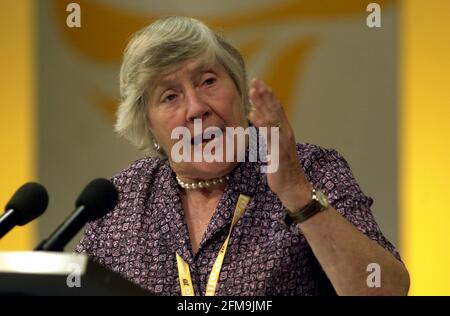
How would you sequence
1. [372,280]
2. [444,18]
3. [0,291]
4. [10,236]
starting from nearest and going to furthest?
[0,291] < [372,280] < [444,18] < [10,236]

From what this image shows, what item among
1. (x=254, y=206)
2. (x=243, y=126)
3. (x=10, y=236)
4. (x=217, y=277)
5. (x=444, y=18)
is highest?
(x=444, y=18)

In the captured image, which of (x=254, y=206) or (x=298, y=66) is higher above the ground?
(x=298, y=66)

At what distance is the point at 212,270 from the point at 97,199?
1.70 ft

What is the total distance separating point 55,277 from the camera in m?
1.31

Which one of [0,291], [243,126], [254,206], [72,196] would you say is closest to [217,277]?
[254,206]

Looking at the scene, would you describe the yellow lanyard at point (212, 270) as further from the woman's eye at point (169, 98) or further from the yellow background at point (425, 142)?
the yellow background at point (425, 142)

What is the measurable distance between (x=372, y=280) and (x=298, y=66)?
2.09 m

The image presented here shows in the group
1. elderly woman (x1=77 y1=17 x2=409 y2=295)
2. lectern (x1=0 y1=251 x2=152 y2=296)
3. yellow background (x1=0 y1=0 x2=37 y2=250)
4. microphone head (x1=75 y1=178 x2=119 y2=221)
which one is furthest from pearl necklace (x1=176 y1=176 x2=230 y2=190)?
yellow background (x1=0 y1=0 x2=37 y2=250)

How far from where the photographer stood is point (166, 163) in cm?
234

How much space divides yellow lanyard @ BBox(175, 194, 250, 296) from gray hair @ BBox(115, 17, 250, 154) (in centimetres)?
26

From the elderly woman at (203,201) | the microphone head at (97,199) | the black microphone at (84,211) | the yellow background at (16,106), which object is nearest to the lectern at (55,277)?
the black microphone at (84,211)

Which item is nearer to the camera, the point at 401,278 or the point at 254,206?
the point at 401,278

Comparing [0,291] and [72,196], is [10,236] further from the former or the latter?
[0,291]

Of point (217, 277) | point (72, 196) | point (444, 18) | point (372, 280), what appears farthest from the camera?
point (72, 196)
